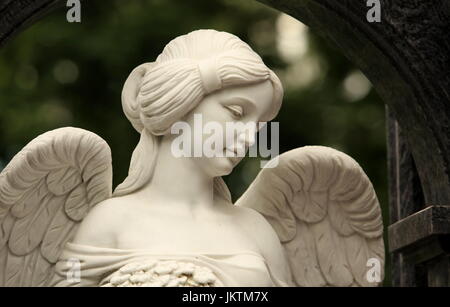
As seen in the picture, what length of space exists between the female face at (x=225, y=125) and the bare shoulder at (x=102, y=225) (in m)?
0.38

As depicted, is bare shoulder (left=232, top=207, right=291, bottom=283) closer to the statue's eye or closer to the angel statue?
the angel statue

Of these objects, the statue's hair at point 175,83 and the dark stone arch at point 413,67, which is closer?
the dark stone arch at point 413,67

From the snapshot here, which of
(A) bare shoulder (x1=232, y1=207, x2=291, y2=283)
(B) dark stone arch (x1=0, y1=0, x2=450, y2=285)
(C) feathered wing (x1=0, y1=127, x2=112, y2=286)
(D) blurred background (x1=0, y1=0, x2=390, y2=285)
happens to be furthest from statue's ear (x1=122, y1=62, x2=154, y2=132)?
(D) blurred background (x1=0, y1=0, x2=390, y2=285)

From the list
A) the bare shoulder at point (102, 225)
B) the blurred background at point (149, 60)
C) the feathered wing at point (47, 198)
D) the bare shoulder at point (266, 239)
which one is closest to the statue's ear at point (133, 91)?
the feathered wing at point (47, 198)

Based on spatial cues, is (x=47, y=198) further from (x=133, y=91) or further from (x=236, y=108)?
(x=236, y=108)

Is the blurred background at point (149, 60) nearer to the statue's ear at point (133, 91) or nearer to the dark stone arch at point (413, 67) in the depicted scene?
the statue's ear at point (133, 91)

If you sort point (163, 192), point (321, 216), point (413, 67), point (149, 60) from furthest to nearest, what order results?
1. point (149, 60)
2. point (321, 216)
3. point (163, 192)
4. point (413, 67)

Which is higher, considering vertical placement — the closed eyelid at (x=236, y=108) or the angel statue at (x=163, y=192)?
the closed eyelid at (x=236, y=108)

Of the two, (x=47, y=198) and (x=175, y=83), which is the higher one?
(x=175, y=83)

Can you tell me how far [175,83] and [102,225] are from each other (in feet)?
2.08

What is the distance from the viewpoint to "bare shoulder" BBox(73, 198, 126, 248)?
6383 mm

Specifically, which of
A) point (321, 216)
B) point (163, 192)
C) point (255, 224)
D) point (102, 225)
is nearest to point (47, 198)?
point (102, 225)

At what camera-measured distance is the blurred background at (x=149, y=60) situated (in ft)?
39.0

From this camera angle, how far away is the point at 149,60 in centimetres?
1183
